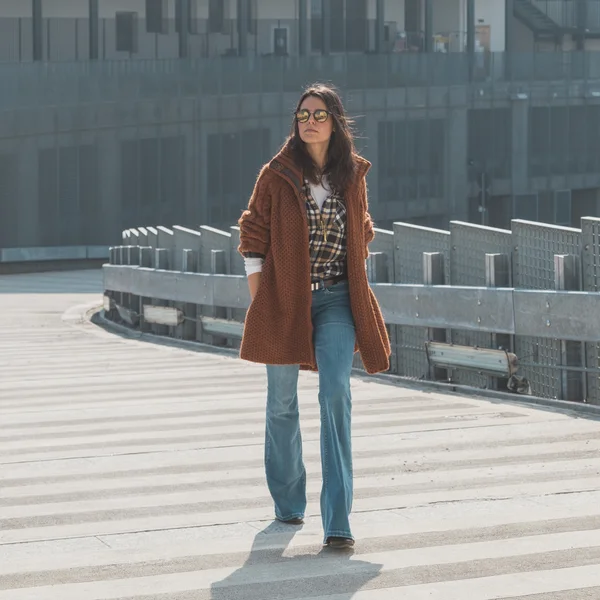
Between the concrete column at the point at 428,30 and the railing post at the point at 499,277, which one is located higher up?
the concrete column at the point at 428,30

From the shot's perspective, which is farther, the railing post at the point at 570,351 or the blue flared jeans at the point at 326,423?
the railing post at the point at 570,351

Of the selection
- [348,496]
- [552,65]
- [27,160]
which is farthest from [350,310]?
[552,65]

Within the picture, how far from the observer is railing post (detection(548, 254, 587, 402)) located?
10453mm

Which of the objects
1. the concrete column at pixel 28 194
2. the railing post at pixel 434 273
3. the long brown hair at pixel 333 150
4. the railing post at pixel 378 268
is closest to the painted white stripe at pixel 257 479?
the long brown hair at pixel 333 150

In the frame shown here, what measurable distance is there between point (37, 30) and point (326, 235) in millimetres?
39014

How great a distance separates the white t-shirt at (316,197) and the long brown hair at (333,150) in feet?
0.09

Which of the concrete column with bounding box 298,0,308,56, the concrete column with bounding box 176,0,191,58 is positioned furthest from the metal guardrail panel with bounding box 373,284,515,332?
the concrete column with bounding box 298,0,308,56

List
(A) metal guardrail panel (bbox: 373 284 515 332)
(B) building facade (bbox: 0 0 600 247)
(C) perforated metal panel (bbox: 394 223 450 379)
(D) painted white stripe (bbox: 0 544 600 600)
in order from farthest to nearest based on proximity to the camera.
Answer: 1. (B) building facade (bbox: 0 0 600 247)
2. (C) perforated metal panel (bbox: 394 223 450 379)
3. (A) metal guardrail panel (bbox: 373 284 515 332)
4. (D) painted white stripe (bbox: 0 544 600 600)

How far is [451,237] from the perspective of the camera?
478 inches

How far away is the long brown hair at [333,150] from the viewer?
265 inches

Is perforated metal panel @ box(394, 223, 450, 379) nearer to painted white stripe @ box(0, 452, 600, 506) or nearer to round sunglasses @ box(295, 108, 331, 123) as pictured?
painted white stripe @ box(0, 452, 600, 506)

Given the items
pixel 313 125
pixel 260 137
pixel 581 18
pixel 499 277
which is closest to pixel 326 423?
pixel 313 125

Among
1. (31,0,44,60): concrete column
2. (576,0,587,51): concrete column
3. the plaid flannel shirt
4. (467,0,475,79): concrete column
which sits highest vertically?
(576,0,587,51): concrete column

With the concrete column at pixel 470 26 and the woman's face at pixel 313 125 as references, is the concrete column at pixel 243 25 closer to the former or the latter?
the concrete column at pixel 470 26
